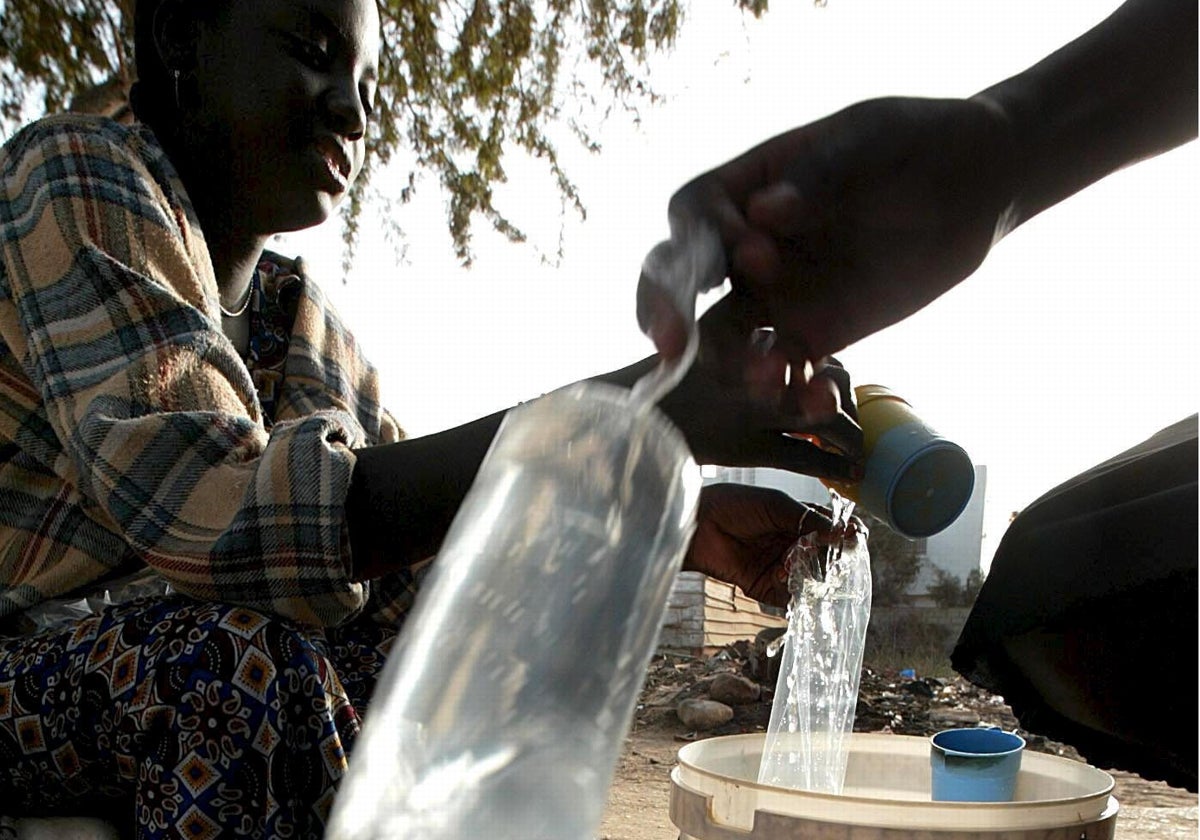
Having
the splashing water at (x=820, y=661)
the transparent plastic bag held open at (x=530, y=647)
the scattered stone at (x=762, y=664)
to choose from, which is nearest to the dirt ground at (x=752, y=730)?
the scattered stone at (x=762, y=664)

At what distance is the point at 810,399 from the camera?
1038 mm

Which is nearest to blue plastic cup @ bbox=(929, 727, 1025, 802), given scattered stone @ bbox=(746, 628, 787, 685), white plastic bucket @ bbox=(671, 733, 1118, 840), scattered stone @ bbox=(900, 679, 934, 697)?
white plastic bucket @ bbox=(671, 733, 1118, 840)

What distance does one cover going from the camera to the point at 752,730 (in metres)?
6.70

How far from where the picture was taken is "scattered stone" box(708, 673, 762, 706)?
6977mm

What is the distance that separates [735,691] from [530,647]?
258 inches

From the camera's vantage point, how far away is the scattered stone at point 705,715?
667 centimetres

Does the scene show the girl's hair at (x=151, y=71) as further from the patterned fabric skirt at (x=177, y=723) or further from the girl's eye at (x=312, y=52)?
the patterned fabric skirt at (x=177, y=723)

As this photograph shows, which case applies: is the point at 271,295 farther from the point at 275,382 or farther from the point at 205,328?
the point at 205,328

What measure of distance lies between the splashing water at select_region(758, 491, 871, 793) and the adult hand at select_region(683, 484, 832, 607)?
26mm

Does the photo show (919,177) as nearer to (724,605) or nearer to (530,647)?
(530,647)

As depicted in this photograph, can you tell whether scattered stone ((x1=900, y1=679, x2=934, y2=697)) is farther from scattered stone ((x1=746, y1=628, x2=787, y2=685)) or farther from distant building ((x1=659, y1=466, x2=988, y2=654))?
distant building ((x1=659, y1=466, x2=988, y2=654))

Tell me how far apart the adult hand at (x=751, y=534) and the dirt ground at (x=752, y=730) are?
2497 mm

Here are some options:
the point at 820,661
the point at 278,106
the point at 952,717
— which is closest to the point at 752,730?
the point at 952,717

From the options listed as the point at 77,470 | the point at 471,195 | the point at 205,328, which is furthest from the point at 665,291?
the point at 471,195
